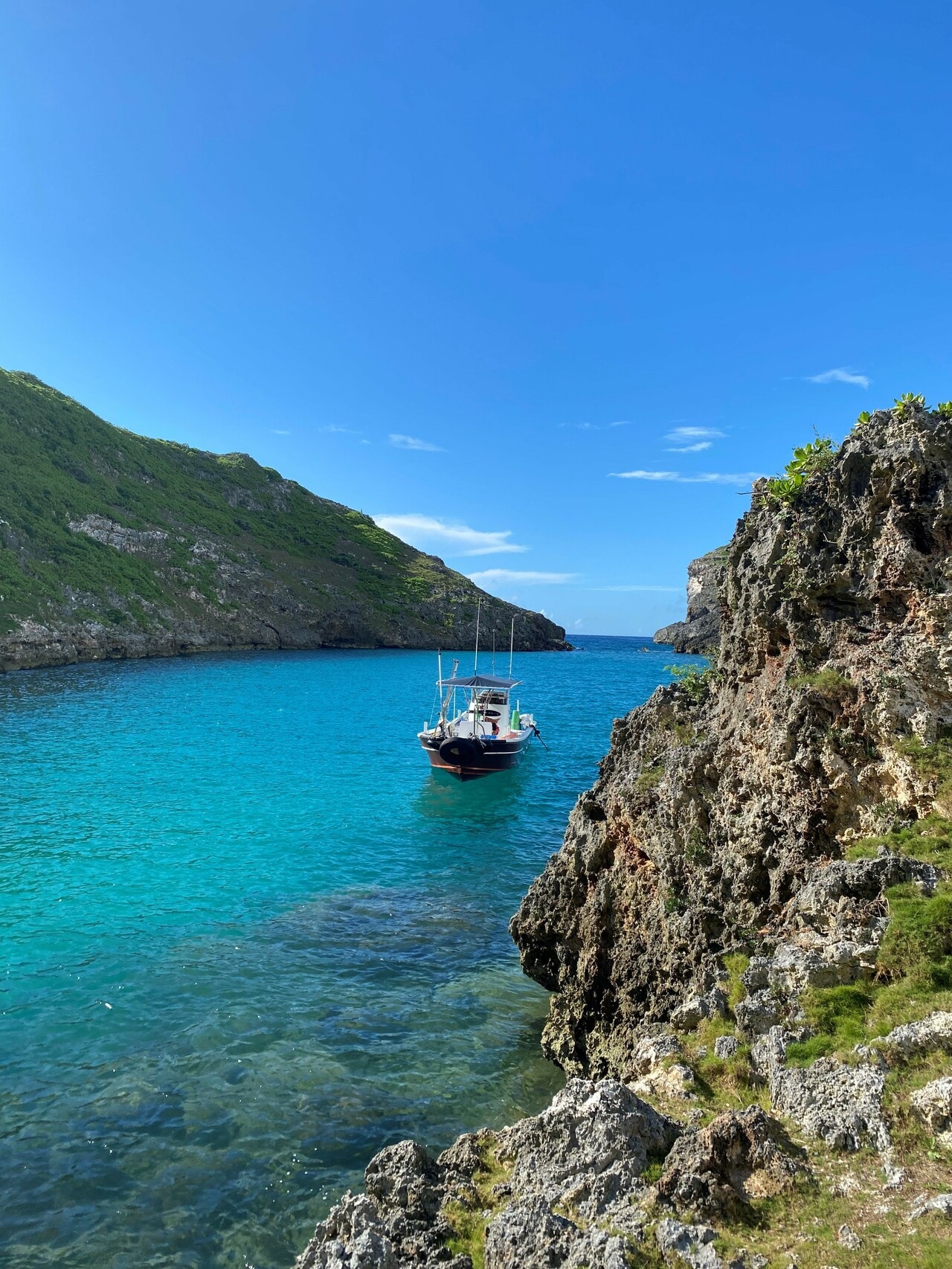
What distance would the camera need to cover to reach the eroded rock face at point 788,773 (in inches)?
312

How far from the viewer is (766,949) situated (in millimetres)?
7945

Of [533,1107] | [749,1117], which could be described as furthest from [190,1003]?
[749,1117]

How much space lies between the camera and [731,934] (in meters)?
8.88

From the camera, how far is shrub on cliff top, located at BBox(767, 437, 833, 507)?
10.4m

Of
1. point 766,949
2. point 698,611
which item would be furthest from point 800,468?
point 698,611

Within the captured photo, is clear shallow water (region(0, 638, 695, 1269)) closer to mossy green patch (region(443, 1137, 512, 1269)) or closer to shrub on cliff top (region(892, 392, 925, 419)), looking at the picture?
mossy green patch (region(443, 1137, 512, 1269))

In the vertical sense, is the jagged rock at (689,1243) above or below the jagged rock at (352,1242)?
above

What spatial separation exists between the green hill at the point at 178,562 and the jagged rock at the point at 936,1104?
2847 inches

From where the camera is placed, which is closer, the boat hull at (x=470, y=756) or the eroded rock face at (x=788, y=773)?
the eroded rock face at (x=788, y=773)

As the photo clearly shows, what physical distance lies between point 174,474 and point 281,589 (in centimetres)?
3595

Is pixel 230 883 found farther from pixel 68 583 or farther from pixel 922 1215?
pixel 68 583

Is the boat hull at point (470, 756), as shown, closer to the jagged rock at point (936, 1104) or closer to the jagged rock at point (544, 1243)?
the jagged rock at point (544, 1243)

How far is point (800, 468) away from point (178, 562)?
105m

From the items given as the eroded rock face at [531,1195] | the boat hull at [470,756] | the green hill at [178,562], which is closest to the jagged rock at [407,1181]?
the eroded rock face at [531,1195]
